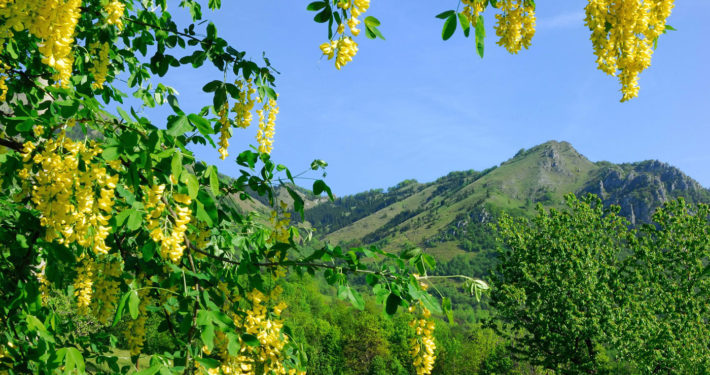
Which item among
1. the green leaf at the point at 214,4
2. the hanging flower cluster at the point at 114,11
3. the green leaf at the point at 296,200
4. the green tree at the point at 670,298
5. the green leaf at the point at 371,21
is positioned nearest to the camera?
the green leaf at the point at 371,21

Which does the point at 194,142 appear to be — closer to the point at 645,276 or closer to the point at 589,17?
the point at 589,17

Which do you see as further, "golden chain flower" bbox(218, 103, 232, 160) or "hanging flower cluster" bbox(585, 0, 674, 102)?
"golden chain flower" bbox(218, 103, 232, 160)

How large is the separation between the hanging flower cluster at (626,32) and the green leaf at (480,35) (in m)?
0.87

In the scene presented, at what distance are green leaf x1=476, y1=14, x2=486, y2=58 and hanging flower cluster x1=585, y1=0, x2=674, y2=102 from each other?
874 millimetres

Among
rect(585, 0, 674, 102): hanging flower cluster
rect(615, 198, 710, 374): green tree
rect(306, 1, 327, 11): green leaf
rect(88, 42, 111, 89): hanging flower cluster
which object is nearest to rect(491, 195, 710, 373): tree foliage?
rect(615, 198, 710, 374): green tree

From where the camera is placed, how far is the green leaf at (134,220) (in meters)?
2.50

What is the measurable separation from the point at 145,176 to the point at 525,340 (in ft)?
73.7

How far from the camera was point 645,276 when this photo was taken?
69.5 feet

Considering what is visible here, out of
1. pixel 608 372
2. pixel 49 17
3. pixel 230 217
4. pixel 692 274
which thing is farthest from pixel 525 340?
pixel 49 17

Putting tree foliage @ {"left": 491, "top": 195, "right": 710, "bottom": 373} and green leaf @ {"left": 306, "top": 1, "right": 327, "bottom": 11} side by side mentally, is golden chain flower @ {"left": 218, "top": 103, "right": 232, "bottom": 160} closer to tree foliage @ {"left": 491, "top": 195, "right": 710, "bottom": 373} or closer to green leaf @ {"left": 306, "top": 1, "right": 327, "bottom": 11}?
green leaf @ {"left": 306, "top": 1, "right": 327, "bottom": 11}

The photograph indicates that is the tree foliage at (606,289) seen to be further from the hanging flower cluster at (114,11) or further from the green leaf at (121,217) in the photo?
the green leaf at (121,217)

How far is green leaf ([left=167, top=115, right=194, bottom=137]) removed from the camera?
2.55 metres

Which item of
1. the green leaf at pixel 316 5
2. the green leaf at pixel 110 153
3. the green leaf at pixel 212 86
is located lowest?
the green leaf at pixel 110 153

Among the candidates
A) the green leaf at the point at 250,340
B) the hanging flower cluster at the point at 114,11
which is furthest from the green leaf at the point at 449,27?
the hanging flower cluster at the point at 114,11
